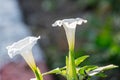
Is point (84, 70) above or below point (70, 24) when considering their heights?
below

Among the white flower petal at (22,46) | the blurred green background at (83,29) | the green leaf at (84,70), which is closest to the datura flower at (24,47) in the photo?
the white flower petal at (22,46)

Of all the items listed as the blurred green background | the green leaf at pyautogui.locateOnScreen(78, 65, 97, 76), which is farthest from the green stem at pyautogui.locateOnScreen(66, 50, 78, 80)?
the blurred green background

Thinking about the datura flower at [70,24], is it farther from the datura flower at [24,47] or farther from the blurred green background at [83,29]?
the blurred green background at [83,29]

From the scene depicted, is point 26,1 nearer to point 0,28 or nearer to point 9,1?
point 9,1

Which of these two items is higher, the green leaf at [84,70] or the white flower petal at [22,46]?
the white flower petal at [22,46]

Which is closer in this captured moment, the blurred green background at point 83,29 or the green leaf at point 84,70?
the green leaf at point 84,70

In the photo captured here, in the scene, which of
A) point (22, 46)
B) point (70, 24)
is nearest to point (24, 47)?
point (22, 46)

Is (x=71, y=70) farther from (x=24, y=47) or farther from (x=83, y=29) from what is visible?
(x=83, y=29)

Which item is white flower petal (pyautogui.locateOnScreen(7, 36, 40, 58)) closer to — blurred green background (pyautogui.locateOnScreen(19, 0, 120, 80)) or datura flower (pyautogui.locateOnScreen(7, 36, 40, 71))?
datura flower (pyautogui.locateOnScreen(7, 36, 40, 71))

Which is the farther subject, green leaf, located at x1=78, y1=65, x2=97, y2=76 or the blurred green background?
the blurred green background
